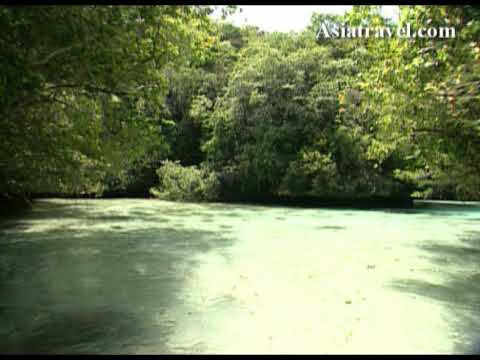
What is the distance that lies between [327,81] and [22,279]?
16933mm

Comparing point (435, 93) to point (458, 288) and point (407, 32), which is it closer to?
point (407, 32)

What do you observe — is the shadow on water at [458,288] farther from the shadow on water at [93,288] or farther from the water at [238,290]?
the shadow on water at [93,288]

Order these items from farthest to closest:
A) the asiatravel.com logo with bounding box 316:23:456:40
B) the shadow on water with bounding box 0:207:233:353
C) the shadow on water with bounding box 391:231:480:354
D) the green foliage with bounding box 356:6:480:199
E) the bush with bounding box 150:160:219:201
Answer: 1. the bush with bounding box 150:160:219:201
2. the shadow on water with bounding box 391:231:480:354
3. the asiatravel.com logo with bounding box 316:23:456:40
4. the shadow on water with bounding box 0:207:233:353
5. the green foliage with bounding box 356:6:480:199

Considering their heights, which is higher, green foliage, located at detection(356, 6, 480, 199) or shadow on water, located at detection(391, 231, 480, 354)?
green foliage, located at detection(356, 6, 480, 199)

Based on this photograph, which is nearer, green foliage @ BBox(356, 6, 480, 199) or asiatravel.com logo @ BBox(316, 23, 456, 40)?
green foliage @ BBox(356, 6, 480, 199)

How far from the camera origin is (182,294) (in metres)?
6.14

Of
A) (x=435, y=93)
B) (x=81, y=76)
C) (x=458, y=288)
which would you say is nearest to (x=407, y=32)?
(x=435, y=93)

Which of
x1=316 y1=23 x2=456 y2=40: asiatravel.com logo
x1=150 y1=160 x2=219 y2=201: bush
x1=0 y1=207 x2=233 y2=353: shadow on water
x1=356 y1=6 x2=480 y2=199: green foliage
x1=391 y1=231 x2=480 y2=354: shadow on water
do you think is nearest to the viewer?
x1=356 y1=6 x2=480 y2=199: green foliage

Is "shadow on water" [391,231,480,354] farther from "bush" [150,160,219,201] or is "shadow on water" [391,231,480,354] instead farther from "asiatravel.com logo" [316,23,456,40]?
"bush" [150,160,219,201]

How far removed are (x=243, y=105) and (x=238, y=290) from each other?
17124mm

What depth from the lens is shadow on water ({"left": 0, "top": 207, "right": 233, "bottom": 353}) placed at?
4.38 metres

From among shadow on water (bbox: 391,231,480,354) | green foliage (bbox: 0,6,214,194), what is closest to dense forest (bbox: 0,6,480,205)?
green foliage (bbox: 0,6,214,194)

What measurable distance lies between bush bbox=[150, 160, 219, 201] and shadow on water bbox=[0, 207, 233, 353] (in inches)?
431
